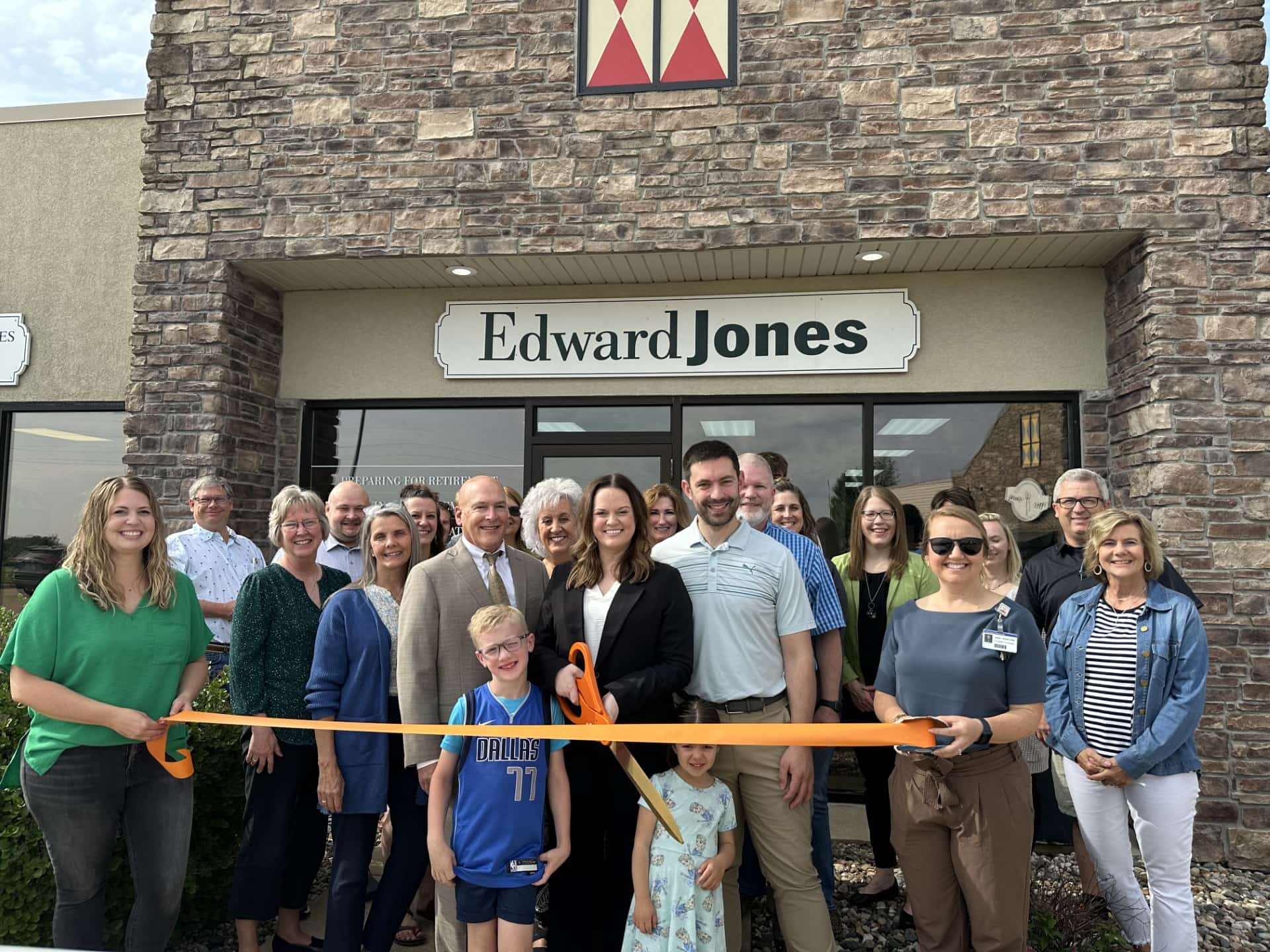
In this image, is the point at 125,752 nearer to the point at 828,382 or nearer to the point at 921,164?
the point at 828,382

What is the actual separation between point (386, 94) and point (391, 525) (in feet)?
13.1

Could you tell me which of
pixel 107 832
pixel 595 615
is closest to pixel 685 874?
pixel 595 615

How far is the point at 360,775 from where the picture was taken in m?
3.31

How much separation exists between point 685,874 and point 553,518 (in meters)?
1.43

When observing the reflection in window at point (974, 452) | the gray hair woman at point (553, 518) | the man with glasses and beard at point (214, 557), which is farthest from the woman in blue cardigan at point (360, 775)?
the reflection in window at point (974, 452)

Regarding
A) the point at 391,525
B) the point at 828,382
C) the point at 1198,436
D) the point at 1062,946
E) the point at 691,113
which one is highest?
the point at 691,113

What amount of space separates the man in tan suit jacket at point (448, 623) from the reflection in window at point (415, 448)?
3.45 metres

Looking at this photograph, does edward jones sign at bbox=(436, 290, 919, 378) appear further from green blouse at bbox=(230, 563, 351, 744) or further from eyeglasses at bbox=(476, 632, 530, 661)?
eyeglasses at bbox=(476, 632, 530, 661)

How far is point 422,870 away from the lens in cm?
338

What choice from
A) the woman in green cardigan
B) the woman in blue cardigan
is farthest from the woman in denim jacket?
the woman in blue cardigan

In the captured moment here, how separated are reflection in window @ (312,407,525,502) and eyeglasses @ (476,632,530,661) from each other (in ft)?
12.7

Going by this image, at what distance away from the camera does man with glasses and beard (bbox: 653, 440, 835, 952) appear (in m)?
3.11

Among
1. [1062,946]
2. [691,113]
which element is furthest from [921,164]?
[1062,946]

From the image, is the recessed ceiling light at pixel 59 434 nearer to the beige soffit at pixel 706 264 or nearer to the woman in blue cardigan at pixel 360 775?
the beige soffit at pixel 706 264
